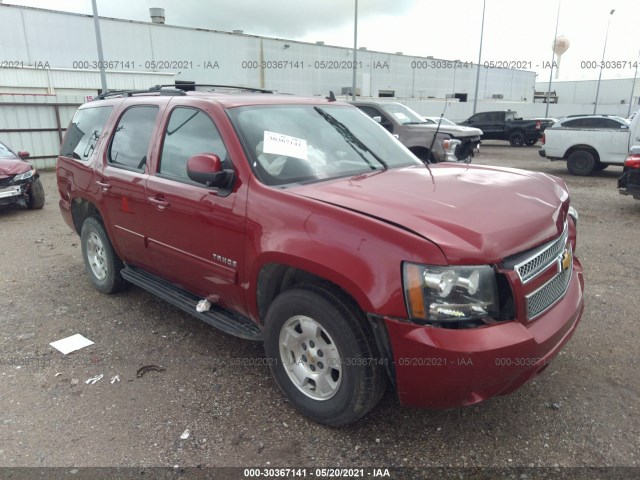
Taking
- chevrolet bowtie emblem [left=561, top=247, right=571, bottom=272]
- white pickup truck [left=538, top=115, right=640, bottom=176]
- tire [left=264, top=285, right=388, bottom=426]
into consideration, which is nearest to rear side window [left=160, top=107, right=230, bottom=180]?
tire [left=264, top=285, right=388, bottom=426]

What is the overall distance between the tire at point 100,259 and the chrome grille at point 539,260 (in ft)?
11.9

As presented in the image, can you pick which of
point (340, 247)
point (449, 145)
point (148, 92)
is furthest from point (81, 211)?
point (449, 145)

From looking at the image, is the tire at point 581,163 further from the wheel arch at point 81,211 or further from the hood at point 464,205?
the wheel arch at point 81,211

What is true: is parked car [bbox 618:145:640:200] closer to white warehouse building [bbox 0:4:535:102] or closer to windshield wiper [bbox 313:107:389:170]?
windshield wiper [bbox 313:107:389:170]

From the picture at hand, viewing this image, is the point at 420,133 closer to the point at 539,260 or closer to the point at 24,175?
the point at 24,175

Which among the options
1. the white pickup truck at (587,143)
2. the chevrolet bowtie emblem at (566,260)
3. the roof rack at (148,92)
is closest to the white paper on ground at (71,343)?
the roof rack at (148,92)

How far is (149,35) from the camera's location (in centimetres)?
2862

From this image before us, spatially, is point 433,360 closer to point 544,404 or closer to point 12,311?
point 544,404

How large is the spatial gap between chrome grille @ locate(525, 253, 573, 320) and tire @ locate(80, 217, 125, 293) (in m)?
3.66

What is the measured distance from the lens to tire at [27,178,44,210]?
896 cm

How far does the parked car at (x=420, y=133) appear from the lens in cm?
1027

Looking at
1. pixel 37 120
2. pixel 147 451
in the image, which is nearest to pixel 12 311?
pixel 147 451

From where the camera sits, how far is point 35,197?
9031 millimetres

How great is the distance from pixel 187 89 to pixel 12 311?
2.69 meters
